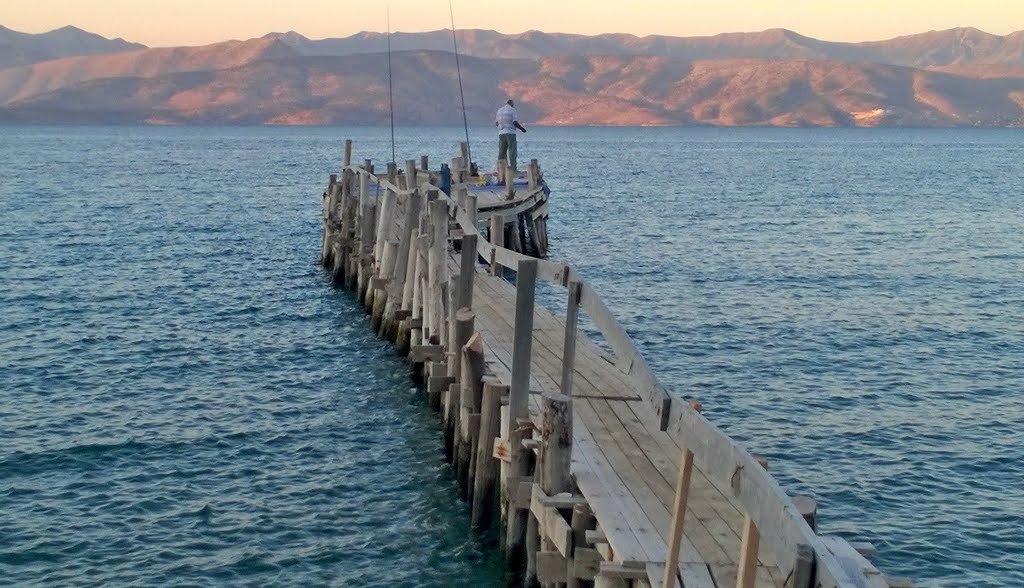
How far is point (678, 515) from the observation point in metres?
6.53

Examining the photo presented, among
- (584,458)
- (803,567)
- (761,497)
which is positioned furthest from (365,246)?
(803,567)

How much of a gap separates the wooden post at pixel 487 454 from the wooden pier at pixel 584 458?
17 mm

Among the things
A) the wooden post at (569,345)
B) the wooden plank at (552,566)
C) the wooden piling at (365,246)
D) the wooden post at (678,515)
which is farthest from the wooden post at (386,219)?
the wooden post at (678,515)

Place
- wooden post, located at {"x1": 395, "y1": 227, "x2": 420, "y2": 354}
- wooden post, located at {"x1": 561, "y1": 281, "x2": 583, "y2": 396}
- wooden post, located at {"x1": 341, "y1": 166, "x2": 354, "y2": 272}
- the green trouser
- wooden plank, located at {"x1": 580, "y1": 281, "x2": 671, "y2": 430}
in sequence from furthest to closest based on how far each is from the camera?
the green trouser, wooden post, located at {"x1": 341, "y1": 166, "x2": 354, "y2": 272}, wooden post, located at {"x1": 395, "y1": 227, "x2": 420, "y2": 354}, wooden post, located at {"x1": 561, "y1": 281, "x2": 583, "y2": 396}, wooden plank, located at {"x1": 580, "y1": 281, "x2": 671, "y2": 430}

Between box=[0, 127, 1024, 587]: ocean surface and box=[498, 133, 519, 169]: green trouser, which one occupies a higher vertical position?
box=[498, 133, 519, 169]: green trouser

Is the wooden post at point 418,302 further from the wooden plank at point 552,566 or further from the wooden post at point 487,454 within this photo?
the wooden plank at point 552,566

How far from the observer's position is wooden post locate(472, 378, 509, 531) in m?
11.7

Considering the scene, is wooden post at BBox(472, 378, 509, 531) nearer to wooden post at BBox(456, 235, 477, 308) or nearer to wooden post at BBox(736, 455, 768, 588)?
wooden post at BBox(456, 235, 477, 308)

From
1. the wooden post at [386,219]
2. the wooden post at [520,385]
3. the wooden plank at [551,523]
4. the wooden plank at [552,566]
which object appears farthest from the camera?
the wooden post at [386,219]

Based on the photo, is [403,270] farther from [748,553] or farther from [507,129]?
[748,553]

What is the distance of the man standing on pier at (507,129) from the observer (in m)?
30.0

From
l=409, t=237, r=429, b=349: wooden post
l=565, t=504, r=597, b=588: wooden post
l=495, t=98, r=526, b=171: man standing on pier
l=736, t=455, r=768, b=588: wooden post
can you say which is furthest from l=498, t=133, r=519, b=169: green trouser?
l=736, t=455, r=768, b=588: wooden post

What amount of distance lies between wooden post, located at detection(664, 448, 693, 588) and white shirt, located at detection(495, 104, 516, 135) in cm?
2345

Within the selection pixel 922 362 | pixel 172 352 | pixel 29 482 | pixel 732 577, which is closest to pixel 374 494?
pixel 29 482
